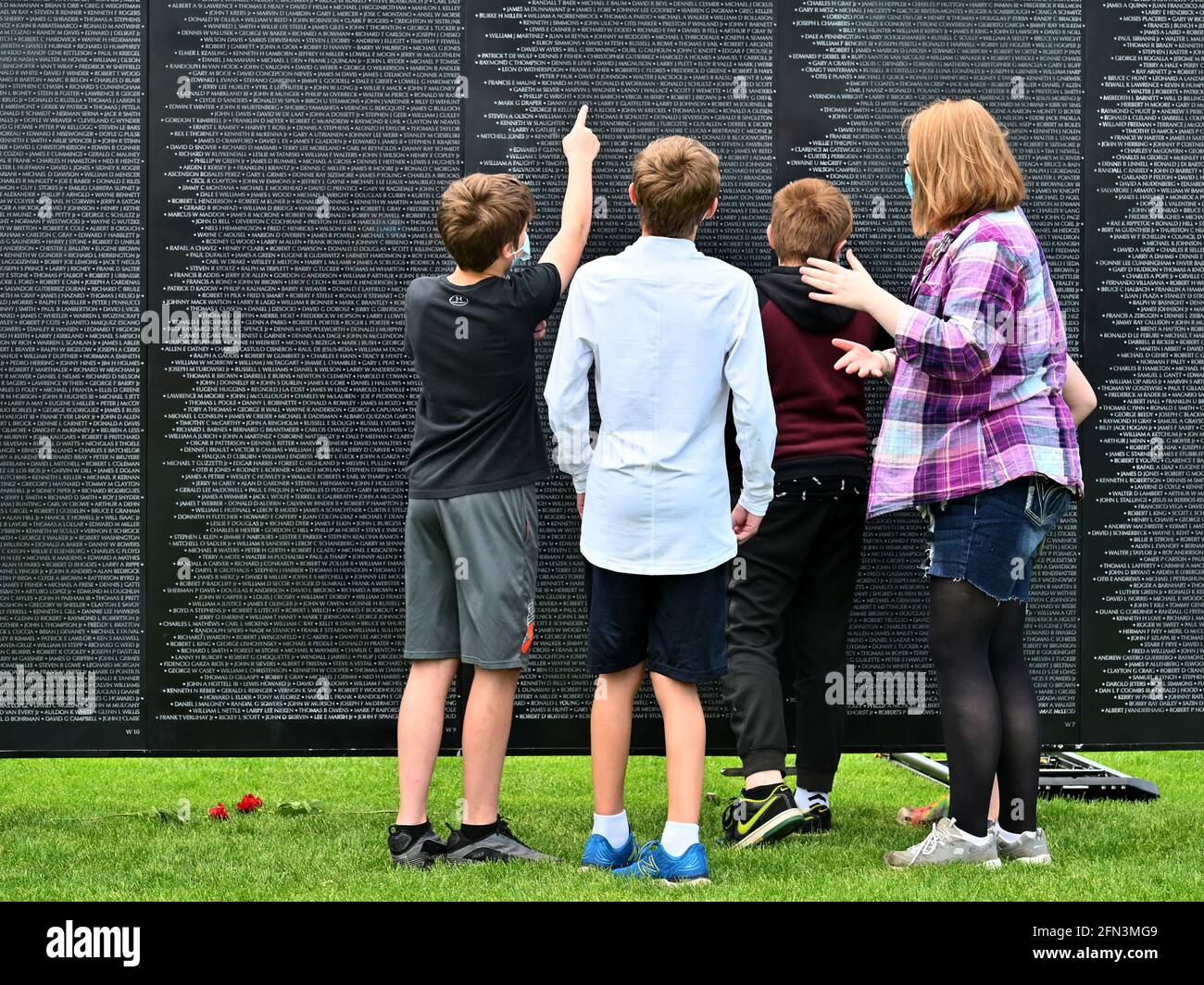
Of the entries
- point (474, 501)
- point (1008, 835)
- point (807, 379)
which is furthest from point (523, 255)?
point (1008, 835)

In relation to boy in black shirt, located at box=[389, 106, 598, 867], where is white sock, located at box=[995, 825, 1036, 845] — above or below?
below

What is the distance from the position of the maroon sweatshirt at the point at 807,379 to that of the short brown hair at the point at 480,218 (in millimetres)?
923

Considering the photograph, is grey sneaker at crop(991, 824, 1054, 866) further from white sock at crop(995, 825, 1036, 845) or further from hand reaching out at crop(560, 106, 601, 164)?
hand reaching out at crop(560, 106, 601, 164)

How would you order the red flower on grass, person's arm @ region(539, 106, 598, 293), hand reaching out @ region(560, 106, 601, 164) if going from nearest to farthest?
person's arm @ region(539, 106, 598, 293) → hand reaching out @ region(560, 106, 601, 164) → the red flower on grass

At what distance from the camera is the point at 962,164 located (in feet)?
12.9

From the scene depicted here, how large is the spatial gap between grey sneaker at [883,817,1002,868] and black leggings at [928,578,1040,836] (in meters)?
0.04

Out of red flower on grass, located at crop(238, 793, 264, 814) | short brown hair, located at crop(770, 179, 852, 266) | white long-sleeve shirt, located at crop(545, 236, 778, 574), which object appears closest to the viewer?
white long-sleeve shirt, located at crop(545, 236, 778, 574)

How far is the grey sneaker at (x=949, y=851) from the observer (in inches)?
155

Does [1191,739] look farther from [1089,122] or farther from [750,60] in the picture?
[750,60]

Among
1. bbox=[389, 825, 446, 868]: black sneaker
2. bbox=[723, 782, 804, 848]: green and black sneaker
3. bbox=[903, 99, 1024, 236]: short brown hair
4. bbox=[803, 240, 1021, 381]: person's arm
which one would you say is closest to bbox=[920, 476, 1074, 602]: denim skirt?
bbox=[803, 240, 1021, 381]: person's arm

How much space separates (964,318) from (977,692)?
3.54ft

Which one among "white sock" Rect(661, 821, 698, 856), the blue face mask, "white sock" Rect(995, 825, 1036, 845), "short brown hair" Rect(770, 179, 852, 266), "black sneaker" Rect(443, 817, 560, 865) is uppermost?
"short brown hair" Rect(770, 179, 852, 266)

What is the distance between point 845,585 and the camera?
4.57 meters

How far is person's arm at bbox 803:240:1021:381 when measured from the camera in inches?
148
